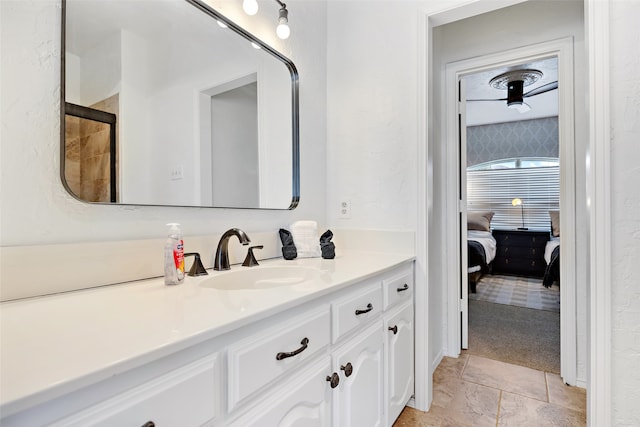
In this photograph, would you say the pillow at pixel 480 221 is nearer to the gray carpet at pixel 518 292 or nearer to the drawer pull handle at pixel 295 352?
the gray carpet at pixel 518 292

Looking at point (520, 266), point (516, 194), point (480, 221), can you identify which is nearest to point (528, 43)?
point (480, 221)

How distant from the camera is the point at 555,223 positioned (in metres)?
4.85

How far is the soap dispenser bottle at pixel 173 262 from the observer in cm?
98

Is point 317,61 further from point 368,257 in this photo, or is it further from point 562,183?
point 562,183

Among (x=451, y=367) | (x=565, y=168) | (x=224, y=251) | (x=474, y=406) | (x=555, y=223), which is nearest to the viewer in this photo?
(x=224, y=251)

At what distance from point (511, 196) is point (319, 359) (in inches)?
224

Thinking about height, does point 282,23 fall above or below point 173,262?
above

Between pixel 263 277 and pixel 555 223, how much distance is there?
17.0 feet

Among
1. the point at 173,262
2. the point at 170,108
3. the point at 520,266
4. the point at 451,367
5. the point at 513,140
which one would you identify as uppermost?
the point at 513,140

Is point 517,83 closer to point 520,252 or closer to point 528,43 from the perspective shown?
point 528,43

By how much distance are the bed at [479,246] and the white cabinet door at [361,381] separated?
2.53m

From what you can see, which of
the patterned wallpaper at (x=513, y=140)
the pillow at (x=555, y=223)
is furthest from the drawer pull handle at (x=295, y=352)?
the patterned wallpaper at (x=513, y=140)

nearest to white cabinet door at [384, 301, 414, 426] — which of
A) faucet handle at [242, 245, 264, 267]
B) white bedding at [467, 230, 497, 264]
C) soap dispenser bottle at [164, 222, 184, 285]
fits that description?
faucet handle at [242, 245, 264, 267]

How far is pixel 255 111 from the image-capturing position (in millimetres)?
1582
